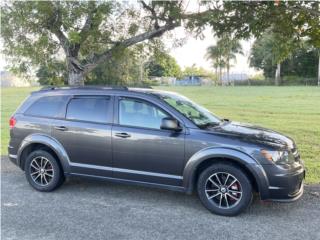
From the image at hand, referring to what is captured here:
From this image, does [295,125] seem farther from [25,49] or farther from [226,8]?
[25,49]

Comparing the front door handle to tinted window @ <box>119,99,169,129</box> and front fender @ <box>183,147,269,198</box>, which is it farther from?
front fender @ <box>183,147,269,198</box>

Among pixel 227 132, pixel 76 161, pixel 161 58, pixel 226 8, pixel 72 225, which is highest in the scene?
pixel 226 8

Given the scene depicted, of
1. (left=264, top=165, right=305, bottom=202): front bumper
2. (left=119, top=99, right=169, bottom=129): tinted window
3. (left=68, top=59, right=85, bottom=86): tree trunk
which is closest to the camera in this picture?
(left=264, top=165, right=305, bottom=202): front bumper

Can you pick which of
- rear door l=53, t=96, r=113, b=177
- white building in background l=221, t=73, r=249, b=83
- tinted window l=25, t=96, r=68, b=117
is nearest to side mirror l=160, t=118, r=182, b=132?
rear door l=53, t=96, r=113, b=177

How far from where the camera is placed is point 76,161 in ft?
19.6

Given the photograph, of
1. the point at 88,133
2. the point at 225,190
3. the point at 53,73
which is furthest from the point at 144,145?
the point at 53,73

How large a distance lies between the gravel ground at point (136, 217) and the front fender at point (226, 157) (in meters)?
0.42

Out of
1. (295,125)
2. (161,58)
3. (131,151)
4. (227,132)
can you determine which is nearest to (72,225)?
(131,151)

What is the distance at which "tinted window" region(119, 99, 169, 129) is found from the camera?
5.53m

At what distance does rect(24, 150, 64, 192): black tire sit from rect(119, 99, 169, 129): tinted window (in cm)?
139

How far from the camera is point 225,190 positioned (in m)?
5.11

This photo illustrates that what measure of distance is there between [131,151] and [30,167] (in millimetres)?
1923

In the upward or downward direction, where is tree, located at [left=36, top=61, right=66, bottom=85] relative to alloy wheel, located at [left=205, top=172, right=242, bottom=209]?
upward

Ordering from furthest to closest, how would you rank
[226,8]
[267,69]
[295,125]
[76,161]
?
[267,69], [295,125], [226,8], [76,161]
